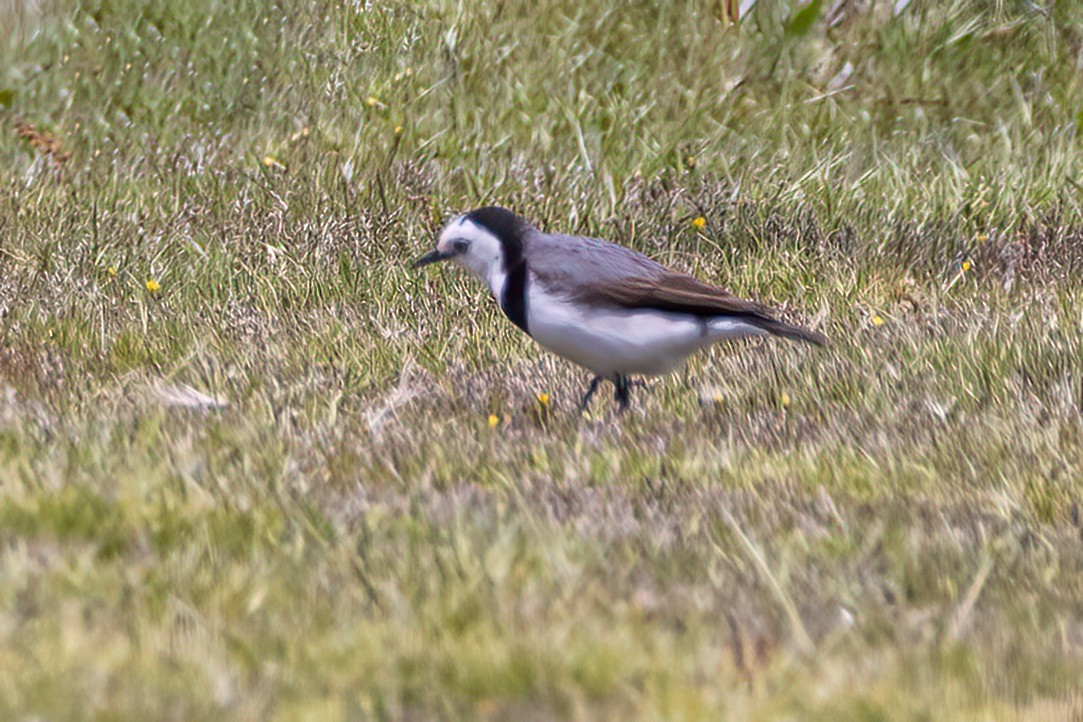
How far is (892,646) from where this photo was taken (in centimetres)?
275

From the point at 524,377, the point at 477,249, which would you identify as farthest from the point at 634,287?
the point at 477,249

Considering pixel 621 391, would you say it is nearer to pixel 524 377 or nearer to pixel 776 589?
pixel 524 377

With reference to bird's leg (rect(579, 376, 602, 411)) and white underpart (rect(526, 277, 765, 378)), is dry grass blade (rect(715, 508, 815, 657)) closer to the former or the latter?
white underpart (rect(526, 277, 765, 378))

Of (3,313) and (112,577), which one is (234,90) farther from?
(112,577)

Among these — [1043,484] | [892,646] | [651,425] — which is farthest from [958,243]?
[892,646]

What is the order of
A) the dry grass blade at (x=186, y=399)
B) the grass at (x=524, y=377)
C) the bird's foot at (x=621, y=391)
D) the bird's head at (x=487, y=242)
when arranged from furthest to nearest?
1. the bird's head at (x=487, y=242)
2. the bird's foot at (x=621, y=391)
3. the dry grass blade at (x=186, y=399)
4. the grass at (x=524, y=377)

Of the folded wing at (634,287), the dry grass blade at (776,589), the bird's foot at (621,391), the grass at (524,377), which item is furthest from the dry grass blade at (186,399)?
the dry grass blade at (776,589)

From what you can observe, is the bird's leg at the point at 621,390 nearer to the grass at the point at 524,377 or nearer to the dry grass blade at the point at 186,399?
the grass at the point at 524,377

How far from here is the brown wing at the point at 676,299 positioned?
16.1 feet

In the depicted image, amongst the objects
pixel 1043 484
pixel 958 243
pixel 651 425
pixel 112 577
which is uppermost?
pixel 112 577

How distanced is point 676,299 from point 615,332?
0.24 meters

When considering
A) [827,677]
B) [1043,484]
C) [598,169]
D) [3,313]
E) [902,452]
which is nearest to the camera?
[827,677]

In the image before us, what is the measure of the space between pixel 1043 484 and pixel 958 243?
386 centimetres

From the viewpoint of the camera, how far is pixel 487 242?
17.6ft
